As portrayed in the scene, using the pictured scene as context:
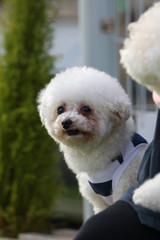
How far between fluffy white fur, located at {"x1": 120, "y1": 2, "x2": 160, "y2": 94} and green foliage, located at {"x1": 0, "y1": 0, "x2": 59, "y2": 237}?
3.11m

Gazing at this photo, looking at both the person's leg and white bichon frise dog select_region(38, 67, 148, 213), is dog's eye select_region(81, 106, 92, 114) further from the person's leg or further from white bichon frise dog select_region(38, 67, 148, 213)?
the person's leg

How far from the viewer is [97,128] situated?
2.72 metres

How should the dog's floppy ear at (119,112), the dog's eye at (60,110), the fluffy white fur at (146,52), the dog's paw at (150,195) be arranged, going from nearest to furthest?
the fluffy white fur at (146,52) < the dog's paw at (150,195) < the dog's floppy ear at (119,112) < the dog's eye at (60,110)

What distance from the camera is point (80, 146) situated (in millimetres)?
2791

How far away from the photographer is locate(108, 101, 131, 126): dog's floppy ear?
2677 millimetres

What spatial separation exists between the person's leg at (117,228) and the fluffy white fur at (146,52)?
44 centimetres

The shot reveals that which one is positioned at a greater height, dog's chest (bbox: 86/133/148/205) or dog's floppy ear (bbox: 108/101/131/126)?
dog's floppy ear (bbox: 108/101/131/126)

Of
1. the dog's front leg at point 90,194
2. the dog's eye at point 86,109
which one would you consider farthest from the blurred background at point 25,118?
the dog's eye at point 86,109

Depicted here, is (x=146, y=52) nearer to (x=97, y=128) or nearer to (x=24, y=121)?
(x=97, y=128)

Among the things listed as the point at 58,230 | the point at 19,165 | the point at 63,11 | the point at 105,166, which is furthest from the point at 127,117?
the point at 63,11

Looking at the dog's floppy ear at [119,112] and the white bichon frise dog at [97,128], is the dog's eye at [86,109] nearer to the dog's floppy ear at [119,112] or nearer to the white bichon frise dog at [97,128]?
the white bichon frise dog at [97,128]

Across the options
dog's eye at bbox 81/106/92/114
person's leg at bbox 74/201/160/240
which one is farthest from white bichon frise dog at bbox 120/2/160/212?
dog's eye at bbox 81/106/92/114

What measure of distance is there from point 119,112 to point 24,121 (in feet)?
7.32

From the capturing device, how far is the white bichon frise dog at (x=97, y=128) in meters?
2.70
